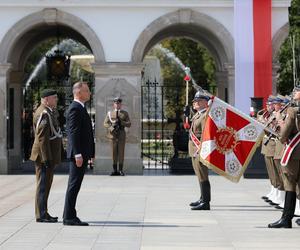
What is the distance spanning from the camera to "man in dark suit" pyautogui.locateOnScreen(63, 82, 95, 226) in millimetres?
11352

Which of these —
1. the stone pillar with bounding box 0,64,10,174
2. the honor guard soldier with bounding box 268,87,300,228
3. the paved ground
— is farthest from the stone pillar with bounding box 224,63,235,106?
the honor guard soldier with bounding box 268,87,300,228

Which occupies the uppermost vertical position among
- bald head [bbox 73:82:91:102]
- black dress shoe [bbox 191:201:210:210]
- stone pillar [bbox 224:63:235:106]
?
stone pillar [bbox 224:63:235:106]

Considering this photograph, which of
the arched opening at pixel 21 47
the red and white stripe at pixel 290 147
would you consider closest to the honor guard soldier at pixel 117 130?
the arched opening at pixel 21 47

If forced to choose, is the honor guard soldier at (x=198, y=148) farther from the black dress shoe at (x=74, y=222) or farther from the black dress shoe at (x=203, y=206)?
the black dress shoe at (x=74, y=222)

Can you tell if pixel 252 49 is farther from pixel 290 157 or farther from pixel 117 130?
pixel 290 157

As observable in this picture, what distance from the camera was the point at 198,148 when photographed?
13.4 meters

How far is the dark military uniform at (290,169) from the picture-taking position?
10984 millimetres

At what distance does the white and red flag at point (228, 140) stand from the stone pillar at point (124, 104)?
8.52 metres

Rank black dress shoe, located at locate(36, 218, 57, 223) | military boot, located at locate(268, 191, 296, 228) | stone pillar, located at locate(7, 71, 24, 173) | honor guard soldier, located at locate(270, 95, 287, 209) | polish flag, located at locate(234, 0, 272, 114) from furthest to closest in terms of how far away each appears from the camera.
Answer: stone pillar, located at locate(7, 71, 24, 173) < polish flag, located at locate(234, 0, 272, 114) < honor guard soldier, located at locate(270, 95, 287, 209) < black dress shoe, located at locate(36, 218, 57, 223) < military boot, located at locate(268, 191, 296, 228)

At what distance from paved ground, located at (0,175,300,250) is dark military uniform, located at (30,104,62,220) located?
1.09 ft

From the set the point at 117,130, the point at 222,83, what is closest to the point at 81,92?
the point at 117,130

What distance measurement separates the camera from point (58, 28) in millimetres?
24750

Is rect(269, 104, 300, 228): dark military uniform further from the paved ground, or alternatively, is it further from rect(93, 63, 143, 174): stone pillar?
rect(93, 63, 143, 174): stone pillar

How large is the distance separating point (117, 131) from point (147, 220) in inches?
370
